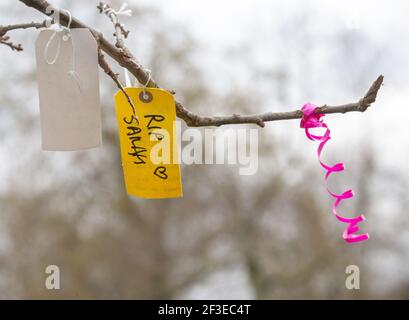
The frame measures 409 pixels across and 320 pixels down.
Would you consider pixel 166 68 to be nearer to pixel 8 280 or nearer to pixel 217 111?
pixel 217 111

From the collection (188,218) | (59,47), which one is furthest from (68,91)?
(188,218)

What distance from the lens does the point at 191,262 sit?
535 centimetres

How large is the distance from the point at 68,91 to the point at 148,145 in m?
0.09

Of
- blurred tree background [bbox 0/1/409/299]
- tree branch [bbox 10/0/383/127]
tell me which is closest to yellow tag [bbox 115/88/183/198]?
tree branch [bbox 10/0/383/127]

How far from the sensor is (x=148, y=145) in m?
0.53

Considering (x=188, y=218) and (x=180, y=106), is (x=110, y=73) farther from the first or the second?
(x=188, y=218)

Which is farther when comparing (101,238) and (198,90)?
(101,238)

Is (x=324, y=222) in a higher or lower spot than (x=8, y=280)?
higher

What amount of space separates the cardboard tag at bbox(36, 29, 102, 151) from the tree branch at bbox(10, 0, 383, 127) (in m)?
0.01

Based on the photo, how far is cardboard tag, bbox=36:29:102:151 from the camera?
0.47 m

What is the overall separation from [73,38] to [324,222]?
4.63 meters
